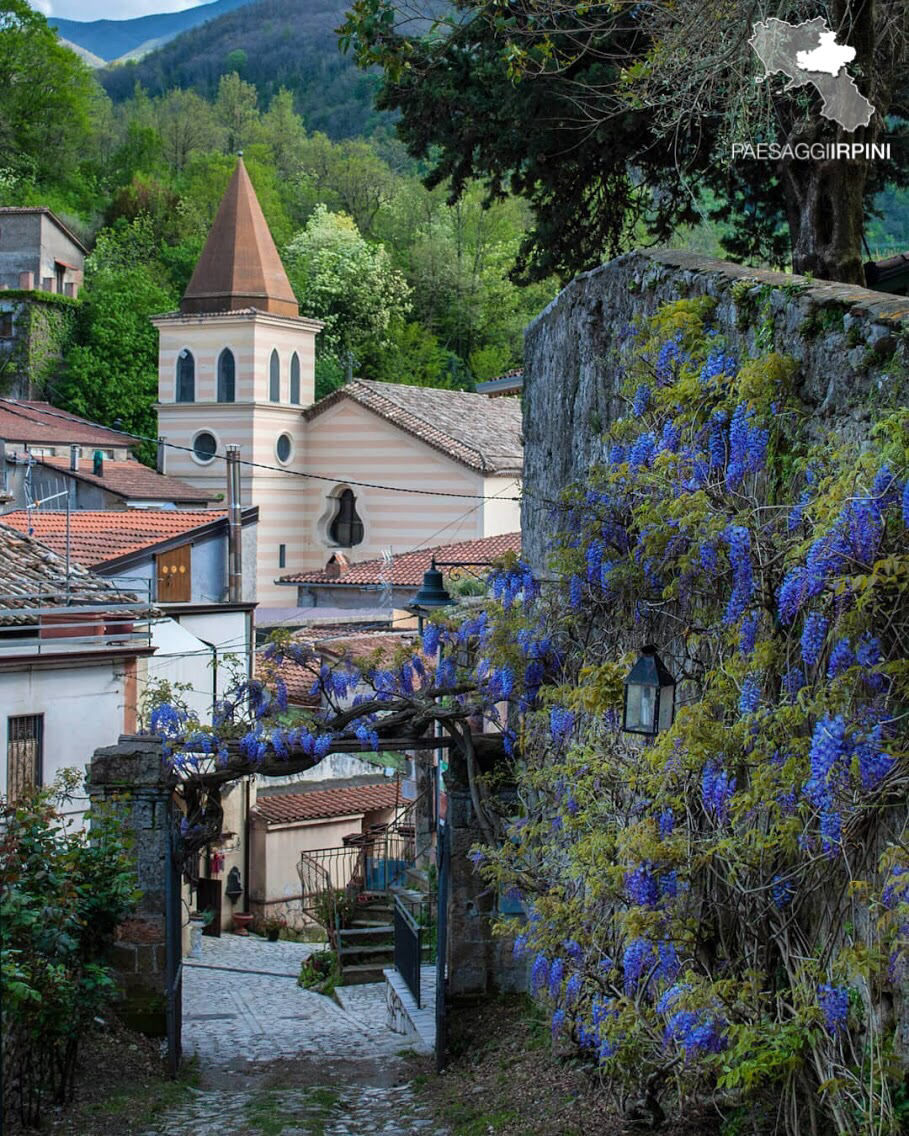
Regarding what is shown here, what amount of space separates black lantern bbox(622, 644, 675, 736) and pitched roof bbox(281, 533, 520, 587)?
21.0 meters

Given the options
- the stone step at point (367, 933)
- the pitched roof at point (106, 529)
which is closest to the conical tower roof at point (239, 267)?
the pitched roof at point (106, 529)

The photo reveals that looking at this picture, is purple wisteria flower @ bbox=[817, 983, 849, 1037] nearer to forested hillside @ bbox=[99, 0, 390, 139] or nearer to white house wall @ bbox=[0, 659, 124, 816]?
white house wall @ bbox=[0, 659, 124, 816]

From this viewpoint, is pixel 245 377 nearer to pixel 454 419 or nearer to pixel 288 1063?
pixel 454 419

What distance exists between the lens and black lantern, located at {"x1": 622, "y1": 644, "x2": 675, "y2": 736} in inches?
248

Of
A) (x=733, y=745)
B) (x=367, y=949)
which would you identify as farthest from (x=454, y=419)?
(x=733, y=745)

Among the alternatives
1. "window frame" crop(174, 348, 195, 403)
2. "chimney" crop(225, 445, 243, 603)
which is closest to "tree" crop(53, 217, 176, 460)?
"window frame" crop(174, 348, 195, 403)

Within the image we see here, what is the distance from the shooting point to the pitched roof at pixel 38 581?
654 inches

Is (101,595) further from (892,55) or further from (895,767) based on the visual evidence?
(895,767)

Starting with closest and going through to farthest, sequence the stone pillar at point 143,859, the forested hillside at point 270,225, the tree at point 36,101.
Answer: the stone pillar at point 143,859, the forested hillside at point 270,225, the tree at point 36,101

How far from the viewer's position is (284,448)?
1700 inches

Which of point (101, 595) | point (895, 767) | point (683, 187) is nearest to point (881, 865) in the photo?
point (895, 767)

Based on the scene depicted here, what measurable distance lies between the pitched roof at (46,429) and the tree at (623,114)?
2429 centimetres

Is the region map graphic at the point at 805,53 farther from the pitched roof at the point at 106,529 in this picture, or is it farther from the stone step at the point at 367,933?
the pitched roof at the point at 106,529

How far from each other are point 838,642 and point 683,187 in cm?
855
